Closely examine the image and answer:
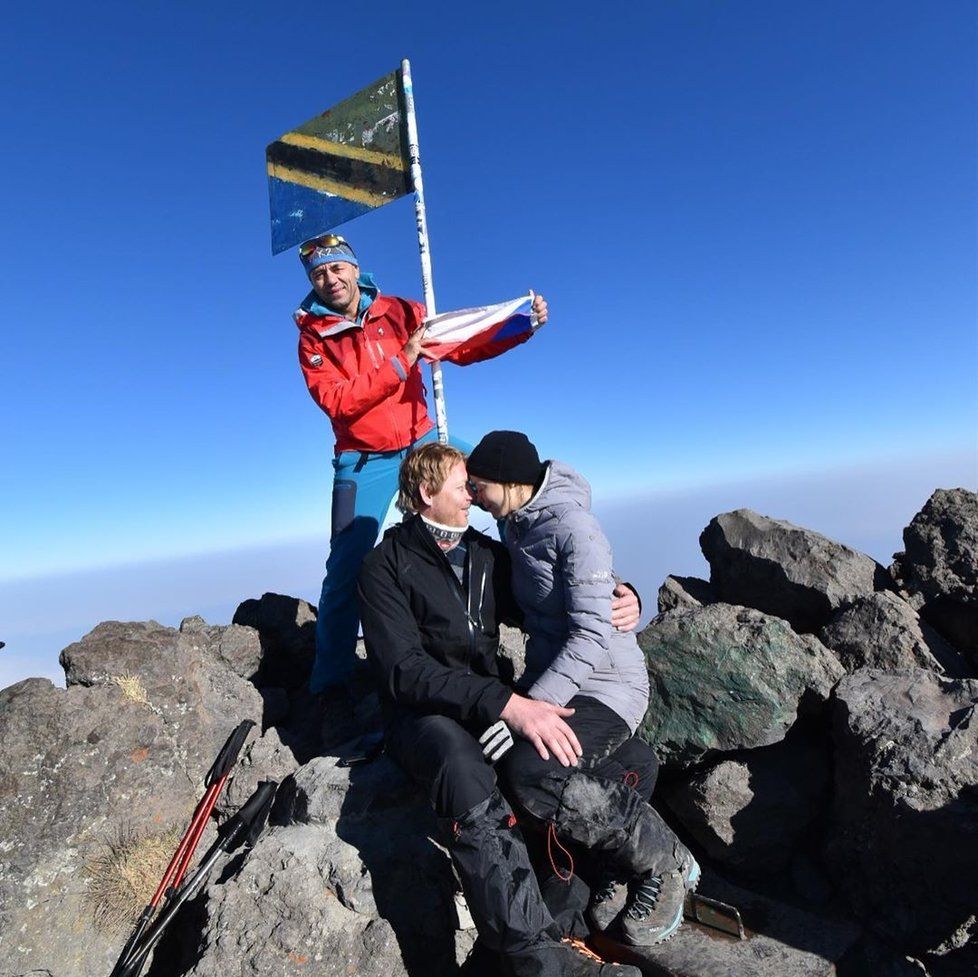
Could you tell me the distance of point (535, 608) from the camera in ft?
18.0

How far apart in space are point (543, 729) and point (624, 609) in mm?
1368

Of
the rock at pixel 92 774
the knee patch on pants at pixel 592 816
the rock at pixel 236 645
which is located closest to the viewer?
the knee patch on pants at pixel 592 816

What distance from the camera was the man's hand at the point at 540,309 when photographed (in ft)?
26.3

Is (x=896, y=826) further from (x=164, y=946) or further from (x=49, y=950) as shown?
(x=49, y=950)

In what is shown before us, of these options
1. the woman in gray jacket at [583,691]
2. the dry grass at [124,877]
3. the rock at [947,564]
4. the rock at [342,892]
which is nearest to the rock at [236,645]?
the dry grass at [124,877]

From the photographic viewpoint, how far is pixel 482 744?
4695 millimetres

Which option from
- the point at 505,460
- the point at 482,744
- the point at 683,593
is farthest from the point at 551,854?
the point at 683,593

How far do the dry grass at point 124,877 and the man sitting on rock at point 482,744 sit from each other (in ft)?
7.27

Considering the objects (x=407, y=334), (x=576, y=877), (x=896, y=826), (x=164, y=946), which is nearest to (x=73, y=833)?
(x=164, y=946)

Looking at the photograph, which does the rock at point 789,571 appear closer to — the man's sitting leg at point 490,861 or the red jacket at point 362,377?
the red jacket at point 362,377

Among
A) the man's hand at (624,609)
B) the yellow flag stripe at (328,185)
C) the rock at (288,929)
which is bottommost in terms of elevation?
the rock at (288,929)

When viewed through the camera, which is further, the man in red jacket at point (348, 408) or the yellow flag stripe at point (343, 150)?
the yellow flag stripe at point (343, 150)

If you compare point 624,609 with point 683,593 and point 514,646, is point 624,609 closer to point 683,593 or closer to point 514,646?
point 514,646

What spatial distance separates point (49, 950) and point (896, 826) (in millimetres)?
5992
